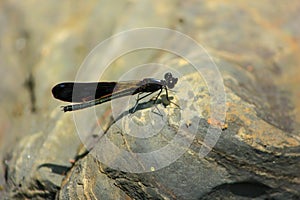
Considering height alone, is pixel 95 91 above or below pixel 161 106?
below

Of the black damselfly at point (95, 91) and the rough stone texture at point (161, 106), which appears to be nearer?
the rough stone texture at point (161, 106)

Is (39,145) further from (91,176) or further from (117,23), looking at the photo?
(117,23)

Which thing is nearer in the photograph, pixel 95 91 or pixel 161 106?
pixel 161 106

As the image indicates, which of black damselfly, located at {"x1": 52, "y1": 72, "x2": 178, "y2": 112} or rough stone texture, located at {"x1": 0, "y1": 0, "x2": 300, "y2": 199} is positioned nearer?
rough stone texture, located at {"x1": 0, "y1": 0, "x2": 300, "y2": 199}

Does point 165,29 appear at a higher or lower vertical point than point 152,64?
higher

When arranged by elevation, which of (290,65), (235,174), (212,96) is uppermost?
(290,65)

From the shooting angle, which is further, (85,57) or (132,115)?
(85,57)

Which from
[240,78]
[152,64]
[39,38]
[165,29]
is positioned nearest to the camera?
[240,78]

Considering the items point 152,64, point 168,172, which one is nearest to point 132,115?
point 168,172
